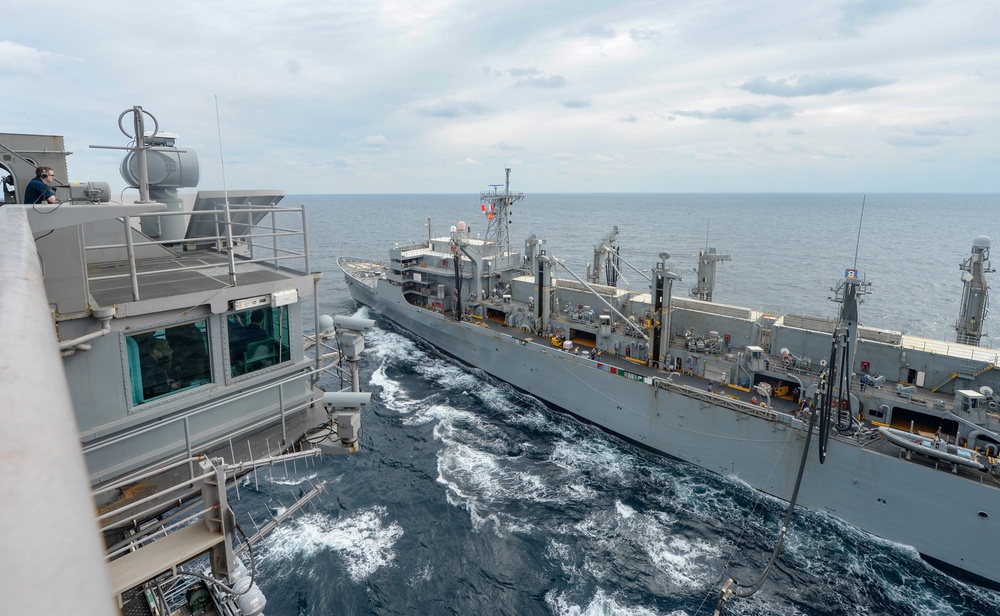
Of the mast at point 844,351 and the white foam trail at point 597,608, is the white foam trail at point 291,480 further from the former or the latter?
the mast at point 844,351

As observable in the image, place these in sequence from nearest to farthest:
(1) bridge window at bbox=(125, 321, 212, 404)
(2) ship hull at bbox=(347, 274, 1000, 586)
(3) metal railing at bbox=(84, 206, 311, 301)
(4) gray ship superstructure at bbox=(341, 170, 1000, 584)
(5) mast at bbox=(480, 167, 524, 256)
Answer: (3) metal railing at bbox=(84, 206, 311, 301) → (1) bridge window at bbox=(125, 321, 212, 404) → (2) ship hull at bbox=(347, 274, 1000, 586) → (4) gray ship superstructure at bbox=(341, 170, 1000, 584) → (5) mast at bbox=(480, 167, 524, 256)

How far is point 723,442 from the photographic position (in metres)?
23.8

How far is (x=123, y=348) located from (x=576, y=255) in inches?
3111

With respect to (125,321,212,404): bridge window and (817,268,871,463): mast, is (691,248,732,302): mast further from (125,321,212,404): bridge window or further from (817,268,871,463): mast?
(125,321,212,404): bridge window

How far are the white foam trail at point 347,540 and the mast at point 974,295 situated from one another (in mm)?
27203

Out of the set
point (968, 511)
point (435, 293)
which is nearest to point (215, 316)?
point (968, 511)

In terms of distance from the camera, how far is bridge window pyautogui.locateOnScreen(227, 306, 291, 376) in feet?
35.6

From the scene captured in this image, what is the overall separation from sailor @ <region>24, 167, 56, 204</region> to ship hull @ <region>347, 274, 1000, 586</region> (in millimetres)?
22582

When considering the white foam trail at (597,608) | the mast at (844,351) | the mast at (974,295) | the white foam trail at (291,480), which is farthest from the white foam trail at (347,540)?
the mast at (974,295)

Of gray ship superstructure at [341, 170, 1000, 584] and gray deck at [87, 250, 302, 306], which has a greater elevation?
A: gray deck at [87, 250, 302, 306]

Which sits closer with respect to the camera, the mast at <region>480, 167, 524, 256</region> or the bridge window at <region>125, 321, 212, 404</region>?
the bridge window at <region>125, 321, 212, 404</region>

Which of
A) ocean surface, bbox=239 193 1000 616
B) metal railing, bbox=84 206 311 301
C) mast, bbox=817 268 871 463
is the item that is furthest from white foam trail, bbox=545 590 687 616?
metal railing, bbox=84 206 311 301

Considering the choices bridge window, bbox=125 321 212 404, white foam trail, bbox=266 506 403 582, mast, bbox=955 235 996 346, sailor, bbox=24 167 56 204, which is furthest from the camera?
mast, bbox=955 235 996 346

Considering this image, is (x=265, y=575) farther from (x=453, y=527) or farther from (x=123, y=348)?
(x=123, y=348)
